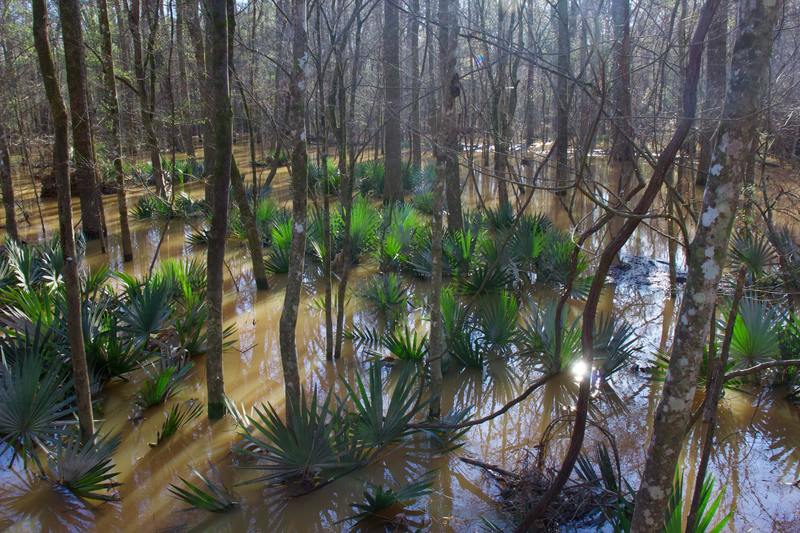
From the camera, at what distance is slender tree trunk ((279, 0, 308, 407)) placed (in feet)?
14.2

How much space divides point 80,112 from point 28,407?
5947 mm

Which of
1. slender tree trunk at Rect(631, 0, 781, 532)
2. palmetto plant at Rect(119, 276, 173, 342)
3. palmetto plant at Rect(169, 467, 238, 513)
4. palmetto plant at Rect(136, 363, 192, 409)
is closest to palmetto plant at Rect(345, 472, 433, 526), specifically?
palmetto plant at Rect(169, 467, 238, 513)

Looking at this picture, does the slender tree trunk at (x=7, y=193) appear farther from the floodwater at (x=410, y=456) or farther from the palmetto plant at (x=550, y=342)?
the palmetto plant at (x=550, y=342)

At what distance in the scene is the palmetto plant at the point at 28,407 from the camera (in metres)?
4.34

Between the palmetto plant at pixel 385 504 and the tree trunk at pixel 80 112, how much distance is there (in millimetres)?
4661

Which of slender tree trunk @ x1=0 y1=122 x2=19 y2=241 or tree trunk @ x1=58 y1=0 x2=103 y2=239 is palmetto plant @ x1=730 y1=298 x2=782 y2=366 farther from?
slender tree trunk @ x1=0 y1=122 x2=19 y2=241

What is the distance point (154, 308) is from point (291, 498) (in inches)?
113

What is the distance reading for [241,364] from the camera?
6.69 meters

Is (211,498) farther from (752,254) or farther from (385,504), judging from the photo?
(752,254)

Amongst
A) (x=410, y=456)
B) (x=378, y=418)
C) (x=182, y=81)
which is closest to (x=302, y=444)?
(x=378, y=418)

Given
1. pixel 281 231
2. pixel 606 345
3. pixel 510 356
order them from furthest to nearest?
pixel 281 231
pixel 510 356
pixel 606 345

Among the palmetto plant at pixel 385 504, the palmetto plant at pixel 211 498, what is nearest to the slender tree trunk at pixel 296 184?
the palmetto plant at pixel 211 498

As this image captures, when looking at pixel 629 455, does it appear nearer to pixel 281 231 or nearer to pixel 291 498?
pixel 291 498

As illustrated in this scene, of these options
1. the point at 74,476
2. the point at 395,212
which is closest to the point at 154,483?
the point at 74,476
